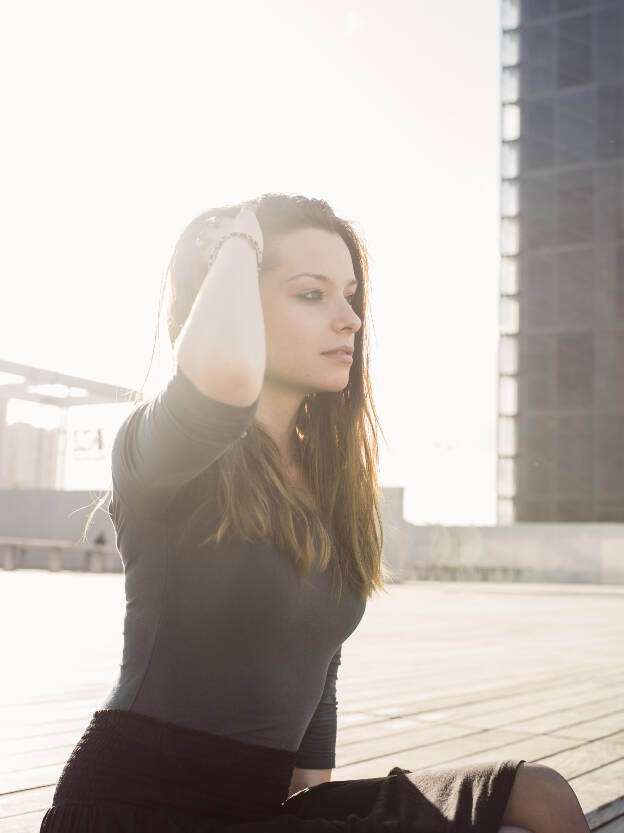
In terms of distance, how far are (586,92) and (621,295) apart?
7.94 m

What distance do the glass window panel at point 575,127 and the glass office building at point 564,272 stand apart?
37 mm

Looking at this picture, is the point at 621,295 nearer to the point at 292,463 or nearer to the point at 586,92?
the point at 586,92

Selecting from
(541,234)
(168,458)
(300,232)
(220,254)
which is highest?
(541,234)

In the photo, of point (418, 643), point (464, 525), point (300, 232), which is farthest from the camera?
point (464, 525)

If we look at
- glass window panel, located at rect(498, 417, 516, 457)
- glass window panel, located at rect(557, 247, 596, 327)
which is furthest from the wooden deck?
glass window panel, located at rect(557, 247, 596, 327)

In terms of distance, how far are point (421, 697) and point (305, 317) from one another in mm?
4248

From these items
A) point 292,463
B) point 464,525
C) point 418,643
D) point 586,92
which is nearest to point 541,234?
point 586,92

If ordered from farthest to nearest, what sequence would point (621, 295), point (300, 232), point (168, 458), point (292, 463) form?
point (621, 295) → point (292, 463) → point (300, 232) → point (168, 458)

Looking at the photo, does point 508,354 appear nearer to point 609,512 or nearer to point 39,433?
point 609,512

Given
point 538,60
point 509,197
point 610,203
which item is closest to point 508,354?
point 509,197

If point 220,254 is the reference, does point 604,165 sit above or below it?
above

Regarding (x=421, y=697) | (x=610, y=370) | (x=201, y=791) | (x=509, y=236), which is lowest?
(x=421, y=697)

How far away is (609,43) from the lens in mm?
37219

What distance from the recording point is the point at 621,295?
35781 millimetres
